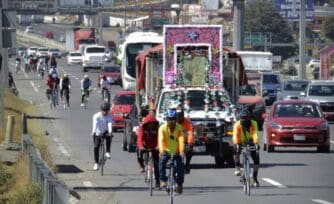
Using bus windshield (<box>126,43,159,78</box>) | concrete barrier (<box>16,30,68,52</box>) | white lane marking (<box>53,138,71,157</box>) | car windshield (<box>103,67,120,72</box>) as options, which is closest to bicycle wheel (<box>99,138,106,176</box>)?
white lane marking (<box>53,138,71,157</box>)

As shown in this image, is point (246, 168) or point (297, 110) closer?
point (246, 168)

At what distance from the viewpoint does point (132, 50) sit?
213ft

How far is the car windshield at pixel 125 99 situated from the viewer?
1820 inches

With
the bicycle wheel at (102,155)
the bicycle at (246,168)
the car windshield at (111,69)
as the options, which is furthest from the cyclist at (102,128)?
the car windshield at (111,69)

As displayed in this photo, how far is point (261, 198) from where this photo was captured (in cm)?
2216

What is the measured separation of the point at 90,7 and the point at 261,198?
92.1m

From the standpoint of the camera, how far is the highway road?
2231 cm

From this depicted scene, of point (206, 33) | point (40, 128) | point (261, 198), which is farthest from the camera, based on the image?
point (40, 128)

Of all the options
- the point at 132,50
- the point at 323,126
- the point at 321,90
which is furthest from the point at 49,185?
the point at 132,50

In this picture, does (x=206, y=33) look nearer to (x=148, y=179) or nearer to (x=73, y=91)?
(x=148, y=179)

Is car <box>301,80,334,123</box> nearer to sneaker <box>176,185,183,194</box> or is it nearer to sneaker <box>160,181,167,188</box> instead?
sneaker <box>160,181,167,188</box>

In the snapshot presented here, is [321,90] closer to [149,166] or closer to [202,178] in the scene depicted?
[202,178]

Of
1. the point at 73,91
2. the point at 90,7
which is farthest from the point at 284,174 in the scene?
the point at 90,7

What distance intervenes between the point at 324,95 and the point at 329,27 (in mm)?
72285
